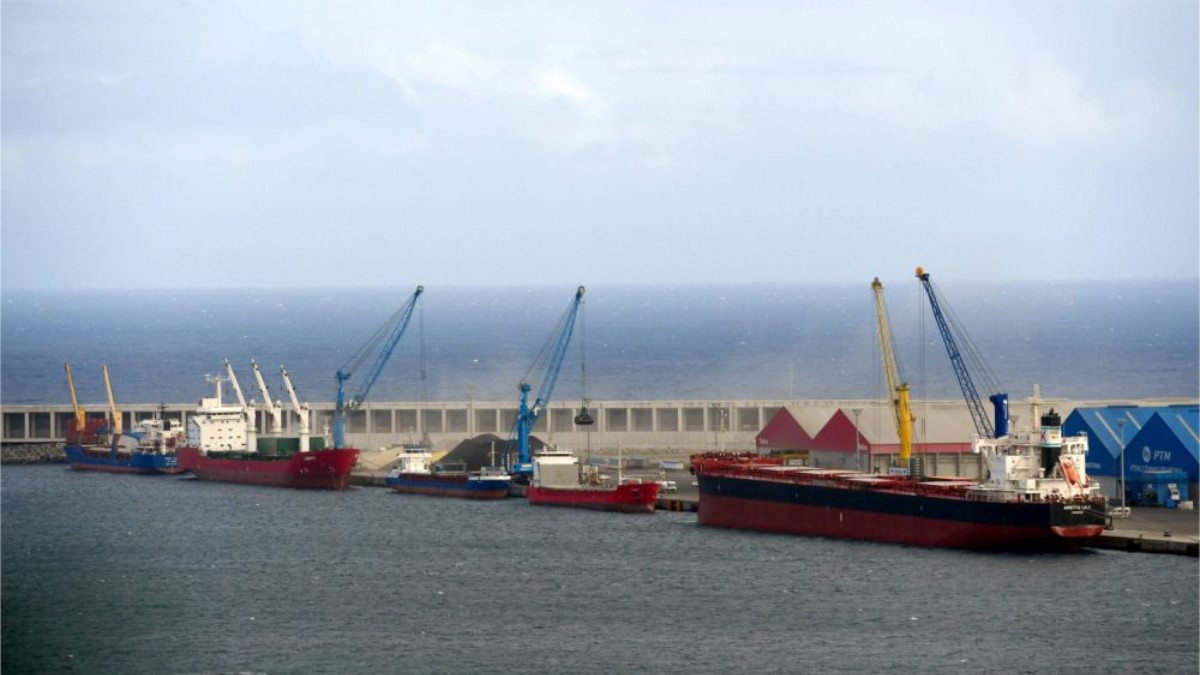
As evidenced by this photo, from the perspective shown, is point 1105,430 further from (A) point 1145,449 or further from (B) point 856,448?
(B) point 856,448

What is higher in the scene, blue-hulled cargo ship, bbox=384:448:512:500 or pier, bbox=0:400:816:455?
pier, bbox=0:400:816:455

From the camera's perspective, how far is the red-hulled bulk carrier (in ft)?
230

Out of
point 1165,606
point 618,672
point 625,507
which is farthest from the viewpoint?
point 625,507

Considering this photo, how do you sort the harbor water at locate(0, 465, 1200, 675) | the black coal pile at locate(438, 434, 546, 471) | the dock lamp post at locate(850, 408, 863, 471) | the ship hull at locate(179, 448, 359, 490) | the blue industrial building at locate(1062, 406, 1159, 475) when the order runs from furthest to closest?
1. the black coal pile at locate(438, 434, 546, 471)
2. the ship hull at locate(179, 448, 359, 490)
3. the dock lamp post at locate(850, 408, 863, 471)
4. the blue industrial building at locate(1062, 406, 1159, 475)
5. the harbor water at locate(0, 465, 1200, 675)

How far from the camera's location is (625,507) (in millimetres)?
87875

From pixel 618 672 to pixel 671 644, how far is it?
3.98 metres

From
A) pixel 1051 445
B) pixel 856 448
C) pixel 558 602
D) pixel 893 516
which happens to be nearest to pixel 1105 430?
pixel 1051 445

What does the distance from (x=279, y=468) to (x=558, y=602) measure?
156 ft

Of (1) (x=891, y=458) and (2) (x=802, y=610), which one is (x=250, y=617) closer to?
(2) (x=802, y=610)

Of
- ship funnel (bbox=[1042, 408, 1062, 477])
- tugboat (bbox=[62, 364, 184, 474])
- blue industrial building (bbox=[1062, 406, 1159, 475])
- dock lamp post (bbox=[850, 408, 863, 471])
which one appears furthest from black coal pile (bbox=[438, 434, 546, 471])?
ship funnel (bbox=[1042, 408, 1062, 477])

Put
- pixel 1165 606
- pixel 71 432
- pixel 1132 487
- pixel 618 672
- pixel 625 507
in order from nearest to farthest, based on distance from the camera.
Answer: pixel 618 672 < pixel 1165 606 < pixel 1132 487 < pixel 625 507 < pixel 71 432

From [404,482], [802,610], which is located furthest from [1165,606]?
[404,482]

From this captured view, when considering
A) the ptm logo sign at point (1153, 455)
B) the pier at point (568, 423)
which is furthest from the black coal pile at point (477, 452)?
the ptm logo sign at point (1153, 455)

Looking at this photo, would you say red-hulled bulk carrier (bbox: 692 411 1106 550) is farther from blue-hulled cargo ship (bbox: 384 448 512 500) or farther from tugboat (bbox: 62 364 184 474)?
tugboat (bbox: 62 364 184 474)
